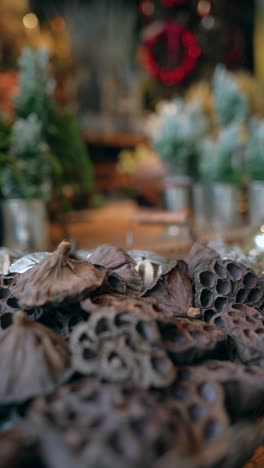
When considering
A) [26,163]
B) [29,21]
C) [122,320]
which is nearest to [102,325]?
[122,320]

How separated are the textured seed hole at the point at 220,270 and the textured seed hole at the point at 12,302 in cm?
21

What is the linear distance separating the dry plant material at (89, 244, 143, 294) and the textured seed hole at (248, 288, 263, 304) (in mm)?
115

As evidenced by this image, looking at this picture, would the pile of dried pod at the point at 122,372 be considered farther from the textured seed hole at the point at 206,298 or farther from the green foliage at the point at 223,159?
the green foliage at the point at 223,159

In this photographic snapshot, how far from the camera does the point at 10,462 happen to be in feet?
1.15

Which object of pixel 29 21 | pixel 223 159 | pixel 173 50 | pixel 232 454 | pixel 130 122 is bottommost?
pixel 232 454

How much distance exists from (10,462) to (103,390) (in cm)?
8

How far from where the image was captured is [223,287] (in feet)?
1.81

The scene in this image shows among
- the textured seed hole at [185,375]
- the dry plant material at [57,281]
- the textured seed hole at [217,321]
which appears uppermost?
the dry plant material at [57,281]


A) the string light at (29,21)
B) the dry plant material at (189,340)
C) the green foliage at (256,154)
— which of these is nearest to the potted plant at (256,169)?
the green foliage at (256,154)

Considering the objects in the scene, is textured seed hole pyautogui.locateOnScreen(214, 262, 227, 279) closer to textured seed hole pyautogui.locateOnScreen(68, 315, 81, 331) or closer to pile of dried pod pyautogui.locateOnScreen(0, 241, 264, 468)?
pile of dried pod pyautogui.locateOnScreen(0, 241, 264, 468)

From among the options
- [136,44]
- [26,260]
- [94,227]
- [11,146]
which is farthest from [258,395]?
[136,44]

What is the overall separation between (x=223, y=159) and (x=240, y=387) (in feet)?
4.18

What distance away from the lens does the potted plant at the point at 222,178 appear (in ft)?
5.35

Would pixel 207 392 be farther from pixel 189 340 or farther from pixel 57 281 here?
pixel 57 281
